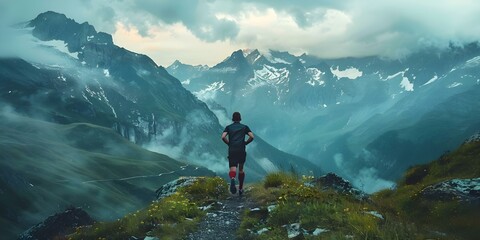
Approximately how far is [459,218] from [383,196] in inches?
304

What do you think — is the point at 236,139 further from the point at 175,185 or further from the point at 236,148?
the point at 175,185

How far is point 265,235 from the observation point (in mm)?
13719

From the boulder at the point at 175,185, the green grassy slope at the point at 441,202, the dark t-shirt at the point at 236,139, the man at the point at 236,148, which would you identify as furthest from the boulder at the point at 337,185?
the boulder at the point at 175,185

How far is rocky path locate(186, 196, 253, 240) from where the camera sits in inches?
599

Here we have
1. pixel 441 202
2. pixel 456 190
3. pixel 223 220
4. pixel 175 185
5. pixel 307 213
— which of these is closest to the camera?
pixel 307 213

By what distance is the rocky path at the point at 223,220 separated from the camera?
1522 centimetres

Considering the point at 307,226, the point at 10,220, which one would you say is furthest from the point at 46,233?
the point at 10,220

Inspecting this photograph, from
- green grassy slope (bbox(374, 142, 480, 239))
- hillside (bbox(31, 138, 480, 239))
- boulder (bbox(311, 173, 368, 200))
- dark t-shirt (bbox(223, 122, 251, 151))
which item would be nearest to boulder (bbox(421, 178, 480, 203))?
hillside (bbox(31, 138, 480, 239))

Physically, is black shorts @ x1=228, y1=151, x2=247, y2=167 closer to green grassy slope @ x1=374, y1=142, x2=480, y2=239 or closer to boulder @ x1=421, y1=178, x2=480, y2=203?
green grassy slope @ x1=374, y1=142, x2=480, y2=239

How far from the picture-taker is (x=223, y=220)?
56.3ft

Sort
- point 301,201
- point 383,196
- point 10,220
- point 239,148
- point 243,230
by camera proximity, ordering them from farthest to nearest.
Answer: point 10,220 → point 383,196 → point 239,148 → point 301,201 → point 243,230

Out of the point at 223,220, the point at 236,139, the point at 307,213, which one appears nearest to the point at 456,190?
the point at 307,213

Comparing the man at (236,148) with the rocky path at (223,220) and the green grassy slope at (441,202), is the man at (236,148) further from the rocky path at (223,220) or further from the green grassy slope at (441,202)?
the green grassy slope at (441,202)

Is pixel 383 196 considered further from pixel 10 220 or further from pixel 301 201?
pixel 10 220
